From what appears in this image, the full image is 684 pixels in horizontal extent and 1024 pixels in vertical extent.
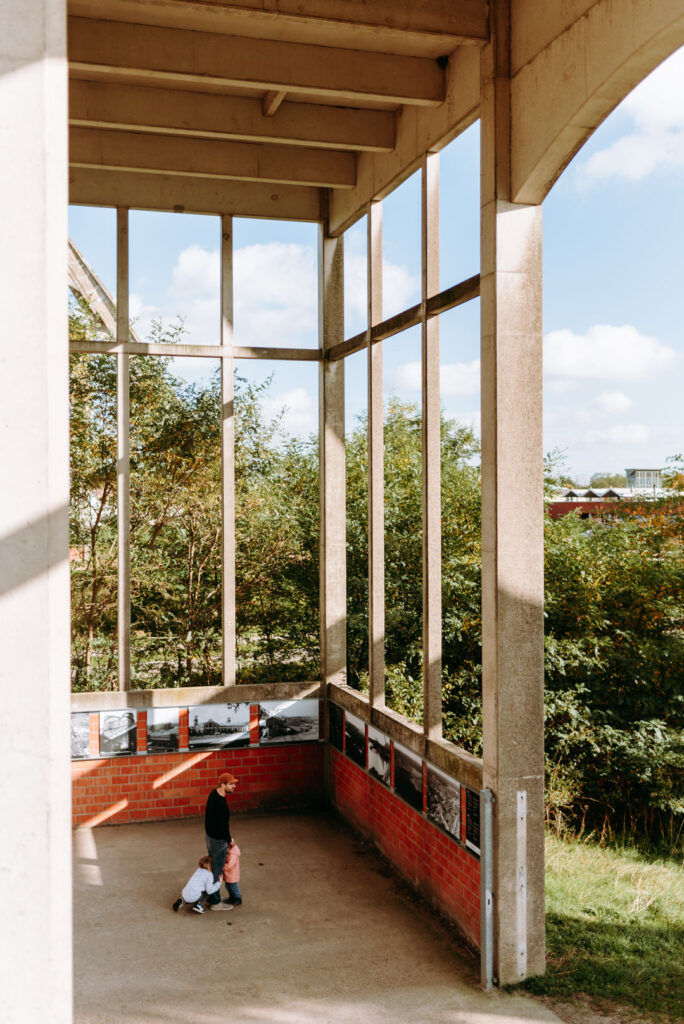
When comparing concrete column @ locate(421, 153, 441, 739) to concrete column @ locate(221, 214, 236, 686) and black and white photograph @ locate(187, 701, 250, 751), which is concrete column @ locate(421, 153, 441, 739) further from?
black and white photograph @ locate(187, 701, 250, 751)

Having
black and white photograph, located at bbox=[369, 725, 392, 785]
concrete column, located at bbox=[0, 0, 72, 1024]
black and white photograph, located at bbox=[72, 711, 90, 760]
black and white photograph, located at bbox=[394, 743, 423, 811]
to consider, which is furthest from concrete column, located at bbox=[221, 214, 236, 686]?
concrete column, located at bbox=[0, 0, 72, 1024]

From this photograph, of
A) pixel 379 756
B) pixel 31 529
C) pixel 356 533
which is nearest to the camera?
pixel 31 529

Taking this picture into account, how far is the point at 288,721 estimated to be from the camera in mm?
11266

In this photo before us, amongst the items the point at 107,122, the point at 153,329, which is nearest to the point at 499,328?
the point at 107,122

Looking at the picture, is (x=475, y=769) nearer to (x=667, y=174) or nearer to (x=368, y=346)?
(x=368, y=346)

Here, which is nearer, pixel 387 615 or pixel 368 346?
pixel 368 346

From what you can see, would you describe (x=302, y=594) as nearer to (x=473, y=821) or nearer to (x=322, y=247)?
(x=322, y=247)

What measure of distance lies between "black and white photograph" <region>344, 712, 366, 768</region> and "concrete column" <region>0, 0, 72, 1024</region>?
748cm

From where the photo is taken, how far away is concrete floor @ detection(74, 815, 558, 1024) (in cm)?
639

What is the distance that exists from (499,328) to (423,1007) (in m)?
4.73

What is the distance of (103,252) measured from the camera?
10844 millimetres

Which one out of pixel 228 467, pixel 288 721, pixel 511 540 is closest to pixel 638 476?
pixel 288 721

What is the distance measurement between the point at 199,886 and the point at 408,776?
2.07 meters

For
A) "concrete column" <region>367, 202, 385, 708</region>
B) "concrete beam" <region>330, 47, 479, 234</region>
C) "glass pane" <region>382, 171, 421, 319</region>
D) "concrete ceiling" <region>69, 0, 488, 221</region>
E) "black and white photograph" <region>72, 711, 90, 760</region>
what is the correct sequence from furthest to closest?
"black and white photograph" <region>72, 711, 90, 760</region> → "concrete column" <region>367, 202, 385, 708</region> → "glass pane" <region>382, 171, 421, 319</region> → "concrete beam" <region>330, 47, 479, 234</region> → "concrete ceiling" <region>69, 0, 488, 221</region>
